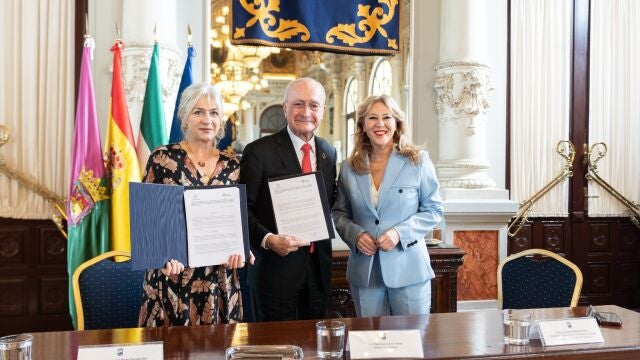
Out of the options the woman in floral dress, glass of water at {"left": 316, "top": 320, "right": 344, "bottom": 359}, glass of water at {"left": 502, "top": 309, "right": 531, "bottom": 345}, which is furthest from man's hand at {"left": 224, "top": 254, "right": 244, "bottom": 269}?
glass of water at {"left": 502, "top": 309, "right": 531, "bottom": 345}

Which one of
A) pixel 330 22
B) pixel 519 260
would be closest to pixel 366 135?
pixel 519 260

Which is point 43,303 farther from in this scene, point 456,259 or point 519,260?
point 519,260

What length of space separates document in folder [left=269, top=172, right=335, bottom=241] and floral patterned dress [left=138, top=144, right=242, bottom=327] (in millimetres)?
219

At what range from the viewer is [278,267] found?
2336 mm

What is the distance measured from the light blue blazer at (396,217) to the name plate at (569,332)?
74 centimetres

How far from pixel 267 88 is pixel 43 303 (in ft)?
23.0

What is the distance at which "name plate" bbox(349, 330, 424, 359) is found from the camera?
1466mm

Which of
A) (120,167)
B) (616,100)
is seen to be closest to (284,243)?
(120,167)

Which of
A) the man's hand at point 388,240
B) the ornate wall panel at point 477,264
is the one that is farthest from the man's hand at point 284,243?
the ornate wall panel at point 477,264

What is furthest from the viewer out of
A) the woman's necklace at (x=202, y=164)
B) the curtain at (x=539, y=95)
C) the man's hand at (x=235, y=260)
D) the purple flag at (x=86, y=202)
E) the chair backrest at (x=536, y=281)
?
the curtain at (x=539, y=95)

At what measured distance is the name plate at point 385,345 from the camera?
4.81 feet

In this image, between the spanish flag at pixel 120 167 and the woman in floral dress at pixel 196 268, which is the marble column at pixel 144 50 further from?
the woman in floral dress at pixel 196 268

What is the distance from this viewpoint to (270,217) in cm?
237

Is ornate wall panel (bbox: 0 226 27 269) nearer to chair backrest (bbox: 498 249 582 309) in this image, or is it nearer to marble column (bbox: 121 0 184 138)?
marble column (bbox: 121 0 184 138)
